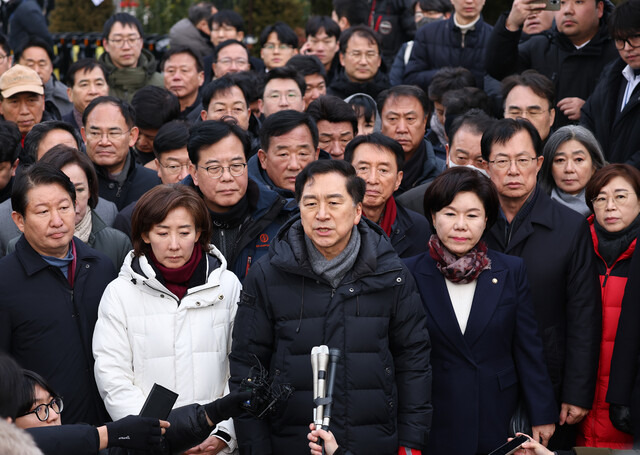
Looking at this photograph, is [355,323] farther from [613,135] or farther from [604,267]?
[613,135]

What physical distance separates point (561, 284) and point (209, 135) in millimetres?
2187

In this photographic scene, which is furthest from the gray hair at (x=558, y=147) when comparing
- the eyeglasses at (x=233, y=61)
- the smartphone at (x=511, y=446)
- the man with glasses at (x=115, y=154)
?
the eyeglasses at (x=233, y=61)

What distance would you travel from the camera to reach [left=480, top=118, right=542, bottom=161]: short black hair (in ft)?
18.5

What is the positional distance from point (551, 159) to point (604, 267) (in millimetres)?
1018

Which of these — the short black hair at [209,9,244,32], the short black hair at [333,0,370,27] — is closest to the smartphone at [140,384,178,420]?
the short black hair at [209,9,244,32]

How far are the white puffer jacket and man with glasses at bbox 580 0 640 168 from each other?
3.40 m

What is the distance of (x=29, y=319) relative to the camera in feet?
15.9

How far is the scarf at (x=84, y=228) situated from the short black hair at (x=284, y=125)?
48.6 inches

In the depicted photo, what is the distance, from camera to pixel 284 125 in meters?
6.08

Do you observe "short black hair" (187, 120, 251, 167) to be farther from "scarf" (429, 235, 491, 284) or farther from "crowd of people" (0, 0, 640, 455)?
"scarf" (429, 235, 491, 284)

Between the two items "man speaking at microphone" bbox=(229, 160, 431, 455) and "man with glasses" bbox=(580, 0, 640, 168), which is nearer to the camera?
"man speaking at microphone" bbox=(229, 160, 431, 455)

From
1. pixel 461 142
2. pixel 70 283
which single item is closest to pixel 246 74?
pixel 461 142

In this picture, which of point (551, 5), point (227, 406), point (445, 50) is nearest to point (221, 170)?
point (227, 406)

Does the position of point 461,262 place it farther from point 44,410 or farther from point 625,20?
point 625,20
